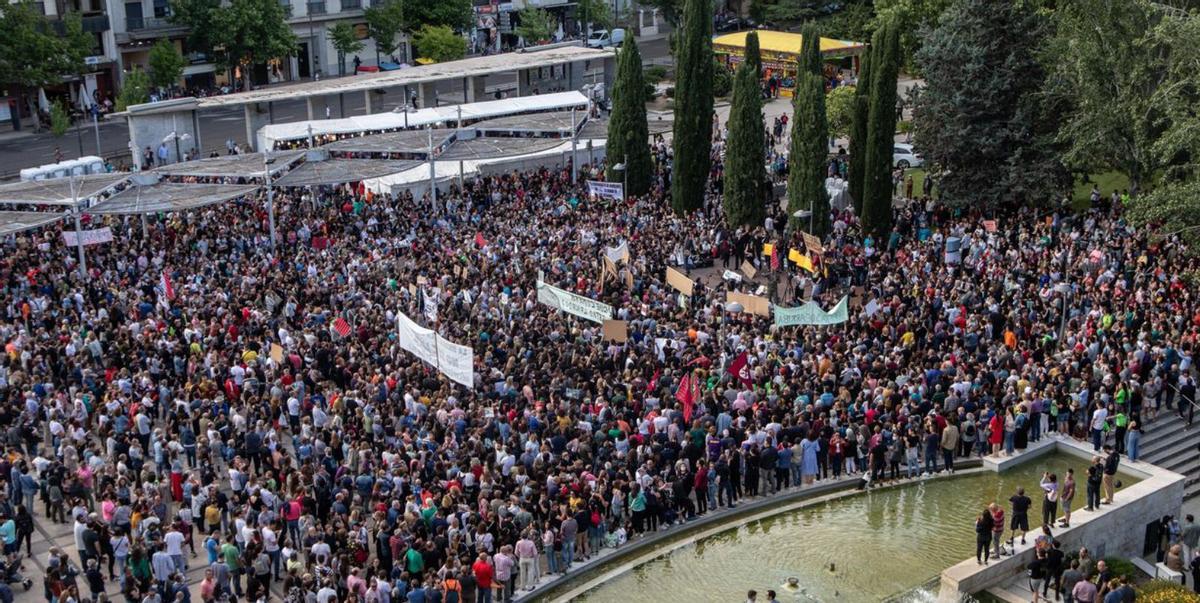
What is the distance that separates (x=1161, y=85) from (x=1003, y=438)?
468 inches

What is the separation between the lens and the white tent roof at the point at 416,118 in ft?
167

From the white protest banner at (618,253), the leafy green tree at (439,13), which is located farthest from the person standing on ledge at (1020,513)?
the leafy green tree at (439,13)

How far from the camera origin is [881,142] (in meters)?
41.2

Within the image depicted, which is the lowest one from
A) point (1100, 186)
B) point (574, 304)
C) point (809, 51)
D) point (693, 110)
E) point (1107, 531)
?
point (1107, 531)

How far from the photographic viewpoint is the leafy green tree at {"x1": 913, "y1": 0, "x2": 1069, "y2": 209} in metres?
40.1

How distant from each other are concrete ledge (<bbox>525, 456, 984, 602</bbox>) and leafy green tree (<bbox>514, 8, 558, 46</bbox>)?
59078mm

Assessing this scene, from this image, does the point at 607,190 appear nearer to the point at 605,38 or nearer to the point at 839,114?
the point at 839,114

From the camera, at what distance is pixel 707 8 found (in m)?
45.5

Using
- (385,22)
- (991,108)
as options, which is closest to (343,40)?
(385,22)

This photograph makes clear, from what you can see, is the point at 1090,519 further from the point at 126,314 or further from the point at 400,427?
the point at 126,314

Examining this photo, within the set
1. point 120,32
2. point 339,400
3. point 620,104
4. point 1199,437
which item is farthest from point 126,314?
point 120,32

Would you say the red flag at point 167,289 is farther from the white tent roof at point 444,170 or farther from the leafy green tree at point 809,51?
the leafy green tree at point 809,51

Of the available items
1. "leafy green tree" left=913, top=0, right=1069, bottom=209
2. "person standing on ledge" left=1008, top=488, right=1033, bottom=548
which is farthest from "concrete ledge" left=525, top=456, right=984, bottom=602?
"leafy green tree" left=913, top=0, right=1069, bottom=209

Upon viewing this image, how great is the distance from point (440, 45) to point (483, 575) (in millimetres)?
58553
